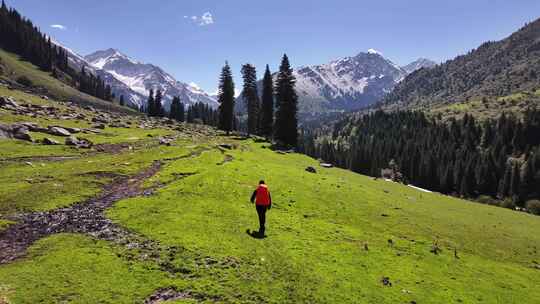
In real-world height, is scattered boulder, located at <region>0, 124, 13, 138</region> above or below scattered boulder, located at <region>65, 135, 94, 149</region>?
above

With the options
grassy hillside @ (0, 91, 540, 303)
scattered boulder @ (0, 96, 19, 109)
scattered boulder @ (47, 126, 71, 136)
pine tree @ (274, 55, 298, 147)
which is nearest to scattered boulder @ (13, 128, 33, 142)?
scattered boulder @ (47, 126, 71, 136)

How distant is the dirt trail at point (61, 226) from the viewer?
18.9 m

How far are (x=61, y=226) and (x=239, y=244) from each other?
11.7 m

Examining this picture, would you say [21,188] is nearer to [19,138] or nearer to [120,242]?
[120,242]

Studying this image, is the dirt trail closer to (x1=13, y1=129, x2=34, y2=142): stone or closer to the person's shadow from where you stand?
the person's shadow

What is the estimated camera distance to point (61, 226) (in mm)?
22172

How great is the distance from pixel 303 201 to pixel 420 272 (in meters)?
14.2

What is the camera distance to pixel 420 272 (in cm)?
2042

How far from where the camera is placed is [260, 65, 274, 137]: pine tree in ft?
323

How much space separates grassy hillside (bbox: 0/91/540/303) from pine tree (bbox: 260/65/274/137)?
58141mm

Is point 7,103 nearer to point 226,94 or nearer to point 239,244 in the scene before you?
point 226,94

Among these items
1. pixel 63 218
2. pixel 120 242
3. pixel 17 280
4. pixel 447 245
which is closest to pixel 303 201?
pixel 447 245

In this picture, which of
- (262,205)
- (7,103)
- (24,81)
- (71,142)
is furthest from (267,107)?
(24,81)

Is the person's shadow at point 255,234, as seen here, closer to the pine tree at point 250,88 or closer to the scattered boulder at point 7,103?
the scattered boulder at point 7,103
